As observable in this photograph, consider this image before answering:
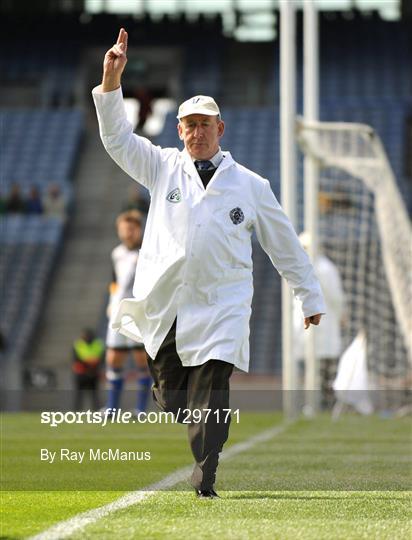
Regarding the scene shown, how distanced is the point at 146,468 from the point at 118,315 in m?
1.61

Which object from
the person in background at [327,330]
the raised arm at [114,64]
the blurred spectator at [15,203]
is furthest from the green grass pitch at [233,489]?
the blurred spectator at [15,203]

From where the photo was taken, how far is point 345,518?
6.13m

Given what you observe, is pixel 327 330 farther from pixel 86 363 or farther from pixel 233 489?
pixel 233 489

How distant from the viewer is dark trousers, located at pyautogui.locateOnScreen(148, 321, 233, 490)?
22.9ft

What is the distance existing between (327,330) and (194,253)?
424 inches

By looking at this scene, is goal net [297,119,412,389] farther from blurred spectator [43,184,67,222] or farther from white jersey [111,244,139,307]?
blurred spectator [43,184,67,222]

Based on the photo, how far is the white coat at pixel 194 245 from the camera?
717cm

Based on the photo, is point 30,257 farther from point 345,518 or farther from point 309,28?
point 345,518

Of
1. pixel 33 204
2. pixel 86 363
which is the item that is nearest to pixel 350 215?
pixel 86 363

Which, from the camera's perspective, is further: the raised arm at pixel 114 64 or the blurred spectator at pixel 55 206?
the blurred spectator at pixel 55 206

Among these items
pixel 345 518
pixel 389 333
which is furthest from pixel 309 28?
pixel 345 518

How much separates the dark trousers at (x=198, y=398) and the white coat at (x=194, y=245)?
6 centimetres

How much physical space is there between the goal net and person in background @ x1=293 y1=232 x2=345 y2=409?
670 millimetres

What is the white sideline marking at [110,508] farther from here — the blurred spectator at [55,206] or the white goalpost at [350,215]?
the blurred spectator at [55,206]
